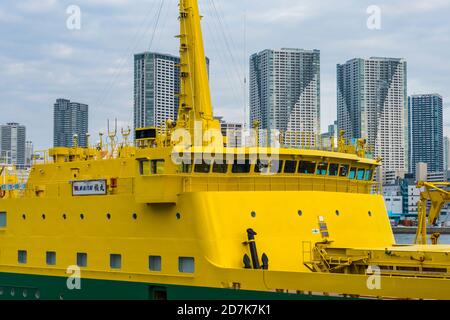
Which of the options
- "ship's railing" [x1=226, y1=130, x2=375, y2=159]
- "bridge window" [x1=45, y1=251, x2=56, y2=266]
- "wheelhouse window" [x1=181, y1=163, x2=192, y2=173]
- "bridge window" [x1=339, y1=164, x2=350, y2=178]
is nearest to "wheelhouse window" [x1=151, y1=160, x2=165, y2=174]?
"wheelhouse window" [x1=181, y1=163, x2=192, y2=173]

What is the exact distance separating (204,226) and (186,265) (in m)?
1.39

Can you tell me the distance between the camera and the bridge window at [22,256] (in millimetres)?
23625

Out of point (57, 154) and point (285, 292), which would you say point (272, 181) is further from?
point (57, 154)

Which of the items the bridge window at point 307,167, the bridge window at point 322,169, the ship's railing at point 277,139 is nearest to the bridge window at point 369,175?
the ship's railing at point 277,139

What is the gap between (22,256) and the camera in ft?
78.0

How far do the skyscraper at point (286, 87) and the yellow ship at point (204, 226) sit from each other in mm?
33173

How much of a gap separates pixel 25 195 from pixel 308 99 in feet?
215

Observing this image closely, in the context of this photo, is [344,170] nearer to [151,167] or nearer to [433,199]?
[433,199]

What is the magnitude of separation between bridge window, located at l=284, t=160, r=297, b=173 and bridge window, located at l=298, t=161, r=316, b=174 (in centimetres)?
18

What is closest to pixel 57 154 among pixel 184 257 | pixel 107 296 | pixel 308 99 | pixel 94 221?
pixel 94 221

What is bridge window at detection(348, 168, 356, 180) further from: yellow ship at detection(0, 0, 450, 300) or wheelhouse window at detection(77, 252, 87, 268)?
wheelhouse window at detection(77, 252, 87, 268)

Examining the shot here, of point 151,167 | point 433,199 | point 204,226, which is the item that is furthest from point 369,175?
point 151,167

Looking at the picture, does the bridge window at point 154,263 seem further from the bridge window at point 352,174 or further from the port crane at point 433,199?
the port crane at point 433,199

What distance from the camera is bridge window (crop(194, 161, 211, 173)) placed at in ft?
63.2
